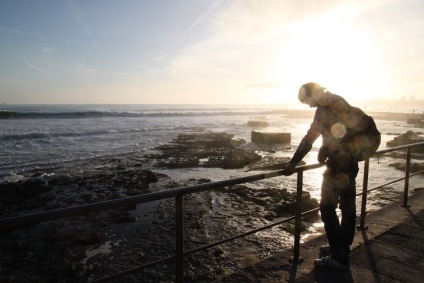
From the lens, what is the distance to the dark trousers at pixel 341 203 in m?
3.21

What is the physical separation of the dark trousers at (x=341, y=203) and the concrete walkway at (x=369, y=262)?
0.25 m

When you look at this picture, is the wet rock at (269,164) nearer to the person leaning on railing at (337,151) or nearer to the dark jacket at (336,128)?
the person leaning on railing at (337,151)

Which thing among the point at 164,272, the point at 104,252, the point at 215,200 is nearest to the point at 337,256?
the point at 164,272

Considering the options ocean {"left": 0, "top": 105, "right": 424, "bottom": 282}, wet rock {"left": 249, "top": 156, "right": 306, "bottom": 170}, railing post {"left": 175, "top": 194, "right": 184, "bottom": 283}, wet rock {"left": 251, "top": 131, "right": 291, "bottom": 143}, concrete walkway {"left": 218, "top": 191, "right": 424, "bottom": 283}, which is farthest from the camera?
wet rock {"left": 251, "top": 131, "right": 291, "bottom": 143}

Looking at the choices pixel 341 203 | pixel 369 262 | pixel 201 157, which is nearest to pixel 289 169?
pixel 341 203

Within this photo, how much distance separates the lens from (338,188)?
3.27 meters

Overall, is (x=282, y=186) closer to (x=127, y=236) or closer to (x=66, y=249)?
(x=127, y=236)

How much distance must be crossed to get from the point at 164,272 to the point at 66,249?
2.41 meters

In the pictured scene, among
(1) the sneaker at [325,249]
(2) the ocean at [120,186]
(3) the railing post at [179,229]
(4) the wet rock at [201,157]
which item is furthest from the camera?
(4) the wet rock at [201,157]

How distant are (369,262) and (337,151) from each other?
136cm

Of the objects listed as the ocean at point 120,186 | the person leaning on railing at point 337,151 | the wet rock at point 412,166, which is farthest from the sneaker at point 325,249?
the wet rock at point 412,166

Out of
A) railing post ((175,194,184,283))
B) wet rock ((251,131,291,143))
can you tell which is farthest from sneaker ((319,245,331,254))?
wet rock ((251,131,291,143))

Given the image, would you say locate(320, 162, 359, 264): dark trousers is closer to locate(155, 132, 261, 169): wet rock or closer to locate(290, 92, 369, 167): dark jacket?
locate(290, 92, 369, 167): dark jacket

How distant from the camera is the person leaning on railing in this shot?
9.82ft
